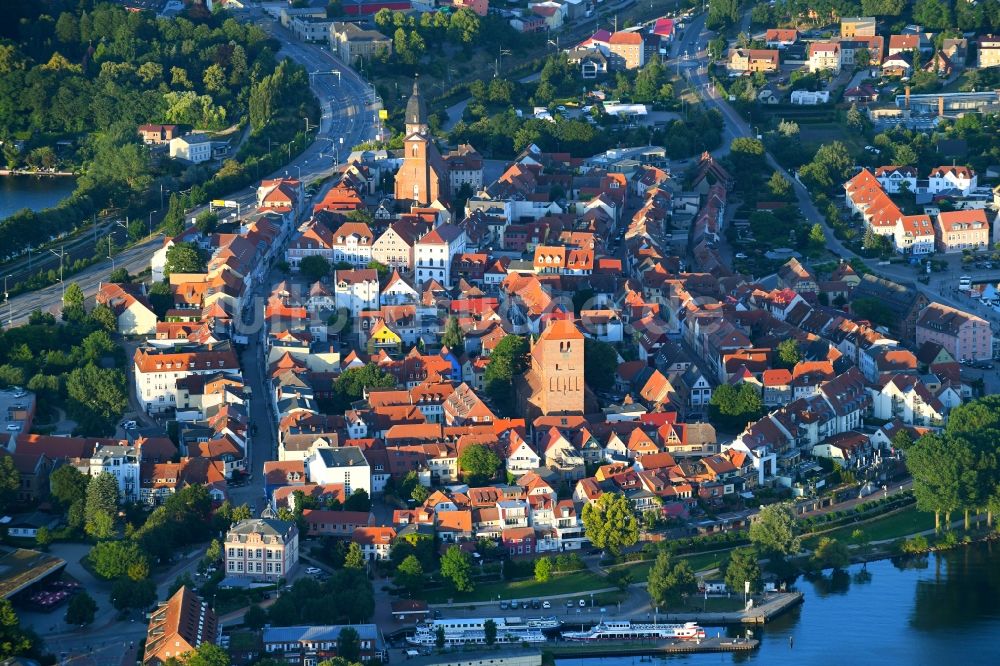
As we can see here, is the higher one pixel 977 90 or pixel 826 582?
pixel 977 90

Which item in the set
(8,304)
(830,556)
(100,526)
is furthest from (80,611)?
(8,304)

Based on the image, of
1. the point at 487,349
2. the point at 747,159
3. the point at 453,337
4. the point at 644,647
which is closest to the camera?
the point at 644,647

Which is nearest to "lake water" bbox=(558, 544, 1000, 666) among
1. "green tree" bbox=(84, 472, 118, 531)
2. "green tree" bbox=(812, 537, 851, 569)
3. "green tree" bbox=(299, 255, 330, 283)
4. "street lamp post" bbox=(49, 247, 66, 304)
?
"green tree" bbox=(812, 537, 851, 569)

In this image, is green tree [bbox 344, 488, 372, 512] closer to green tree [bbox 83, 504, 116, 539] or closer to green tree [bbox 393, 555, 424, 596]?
green tree [bbox 393, 555, 424, 596]

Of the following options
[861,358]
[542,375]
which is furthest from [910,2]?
[542,375]

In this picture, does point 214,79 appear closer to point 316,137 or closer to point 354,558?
point 316,137

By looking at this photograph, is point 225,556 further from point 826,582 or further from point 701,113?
point 701,113
